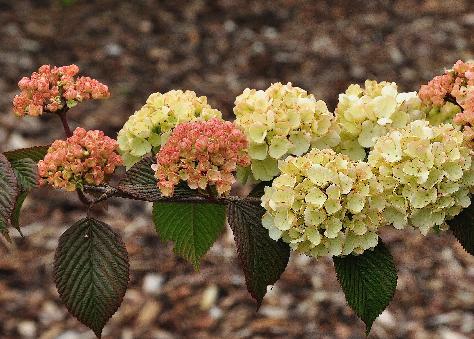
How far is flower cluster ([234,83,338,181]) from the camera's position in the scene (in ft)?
3.74

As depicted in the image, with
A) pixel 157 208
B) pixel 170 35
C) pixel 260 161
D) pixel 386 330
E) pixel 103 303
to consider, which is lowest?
pixel 386 330

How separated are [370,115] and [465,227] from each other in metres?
0.23

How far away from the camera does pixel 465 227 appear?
3.72 feet

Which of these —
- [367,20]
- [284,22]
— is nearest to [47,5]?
[284,22]

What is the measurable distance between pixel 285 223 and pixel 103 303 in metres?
0.29

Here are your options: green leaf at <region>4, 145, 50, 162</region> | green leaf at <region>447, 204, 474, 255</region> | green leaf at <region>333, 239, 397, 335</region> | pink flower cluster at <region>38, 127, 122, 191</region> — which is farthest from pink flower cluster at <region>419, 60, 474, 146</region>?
green leaf at <region>4, 145, 50, 162</region>

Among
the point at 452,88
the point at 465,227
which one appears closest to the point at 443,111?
the point at 452,88

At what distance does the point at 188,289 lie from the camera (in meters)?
3.12

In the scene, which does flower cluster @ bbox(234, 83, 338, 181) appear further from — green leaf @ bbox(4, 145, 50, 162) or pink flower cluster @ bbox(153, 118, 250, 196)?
green leaf @ bbox(4, 145, 50, 162)

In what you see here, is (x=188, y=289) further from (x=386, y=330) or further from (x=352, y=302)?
(x=352, y=302)

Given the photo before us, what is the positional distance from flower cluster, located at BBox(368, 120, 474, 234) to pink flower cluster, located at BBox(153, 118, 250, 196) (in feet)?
0.71

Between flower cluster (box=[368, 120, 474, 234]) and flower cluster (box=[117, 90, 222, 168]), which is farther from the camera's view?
flower cluster (box=[117, 90, 222, 168])

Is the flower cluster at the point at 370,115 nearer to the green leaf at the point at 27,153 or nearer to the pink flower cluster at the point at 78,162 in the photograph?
the pink flower cluster at the point at 78,162

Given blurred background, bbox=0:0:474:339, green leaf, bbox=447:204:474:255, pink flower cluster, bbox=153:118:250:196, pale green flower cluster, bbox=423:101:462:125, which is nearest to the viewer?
pink flower cluster, bbox=153:118:250:196
